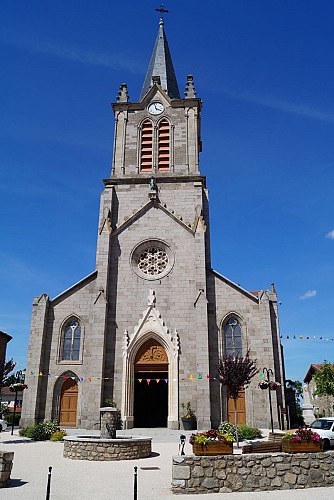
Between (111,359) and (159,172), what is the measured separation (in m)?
13.7

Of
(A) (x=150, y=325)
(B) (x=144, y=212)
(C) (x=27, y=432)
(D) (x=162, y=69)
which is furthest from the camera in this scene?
(D) (x=162, y=69)

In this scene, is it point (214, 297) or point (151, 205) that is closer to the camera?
point (214, 297)

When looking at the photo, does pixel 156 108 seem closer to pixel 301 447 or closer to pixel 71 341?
pixel 71 341

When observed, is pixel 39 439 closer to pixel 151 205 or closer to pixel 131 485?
pixel 131 485

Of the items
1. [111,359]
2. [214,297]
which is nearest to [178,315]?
[214,297]

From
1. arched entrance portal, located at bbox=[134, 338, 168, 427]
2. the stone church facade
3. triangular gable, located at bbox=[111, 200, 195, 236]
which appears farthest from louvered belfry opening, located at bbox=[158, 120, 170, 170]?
arched entrance portal, located at bbox=[134, 338, 168, 427]

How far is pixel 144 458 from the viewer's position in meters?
14.4

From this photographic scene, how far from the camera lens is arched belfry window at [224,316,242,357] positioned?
80.9 ft

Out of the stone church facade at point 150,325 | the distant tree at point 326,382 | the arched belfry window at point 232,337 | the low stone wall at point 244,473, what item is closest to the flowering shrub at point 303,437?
the low stone wall at point 244,473

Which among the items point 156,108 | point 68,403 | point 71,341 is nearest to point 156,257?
point 71,341

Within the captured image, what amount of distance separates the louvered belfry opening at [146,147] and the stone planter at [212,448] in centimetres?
2322

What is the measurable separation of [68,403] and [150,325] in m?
6.58

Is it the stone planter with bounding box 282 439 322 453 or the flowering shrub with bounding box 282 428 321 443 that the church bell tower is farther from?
the stone planter with bounding box 282 439 322 453

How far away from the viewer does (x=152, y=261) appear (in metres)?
27.2
